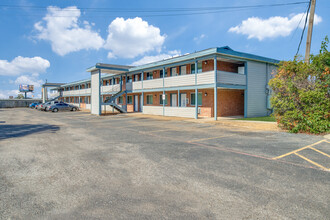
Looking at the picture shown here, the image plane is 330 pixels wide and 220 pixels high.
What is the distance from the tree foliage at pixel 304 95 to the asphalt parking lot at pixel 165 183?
13.5 ft

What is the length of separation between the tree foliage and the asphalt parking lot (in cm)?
411

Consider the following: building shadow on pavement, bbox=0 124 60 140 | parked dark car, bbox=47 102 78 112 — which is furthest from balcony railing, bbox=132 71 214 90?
parked dark car, bbox=47 102 78 112

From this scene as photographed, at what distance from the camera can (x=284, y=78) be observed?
12.0 meters

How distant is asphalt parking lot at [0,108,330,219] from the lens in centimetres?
321

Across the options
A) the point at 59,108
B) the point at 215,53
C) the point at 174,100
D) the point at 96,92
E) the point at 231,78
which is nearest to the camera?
the point at 215,53

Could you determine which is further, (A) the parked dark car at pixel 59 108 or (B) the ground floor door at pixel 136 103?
(A) the parked dark car at pixel 59 108

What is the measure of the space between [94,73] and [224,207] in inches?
1044

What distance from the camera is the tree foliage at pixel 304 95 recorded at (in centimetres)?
1050

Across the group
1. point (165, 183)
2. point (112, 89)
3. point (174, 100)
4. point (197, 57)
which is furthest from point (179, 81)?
point (165, 183)

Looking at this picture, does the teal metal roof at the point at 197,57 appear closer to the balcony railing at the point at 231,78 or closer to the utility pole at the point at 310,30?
the balcony railing at the point at 231,78

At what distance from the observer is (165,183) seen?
4309 millimetres

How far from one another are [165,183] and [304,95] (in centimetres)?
987

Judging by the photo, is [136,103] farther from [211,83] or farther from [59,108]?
[211,83]

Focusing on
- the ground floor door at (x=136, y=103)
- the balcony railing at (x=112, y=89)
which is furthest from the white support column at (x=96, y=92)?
the ground floor door at (x=136, y=103)
